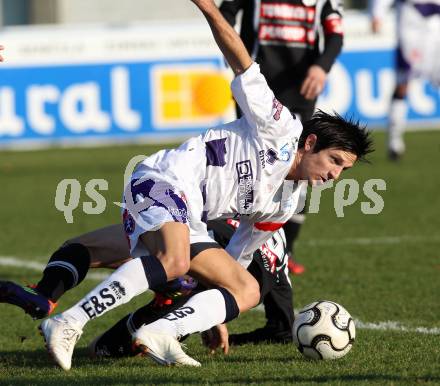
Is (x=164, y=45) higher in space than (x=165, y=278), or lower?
lower

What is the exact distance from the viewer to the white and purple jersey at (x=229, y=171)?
5.05 m

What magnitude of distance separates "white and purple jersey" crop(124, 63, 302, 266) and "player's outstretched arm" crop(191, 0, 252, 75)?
52 mm

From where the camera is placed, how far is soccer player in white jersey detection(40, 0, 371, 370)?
4.93 meters

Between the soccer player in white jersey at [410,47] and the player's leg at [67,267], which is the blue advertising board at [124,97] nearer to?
the soccer player in white jersey at [410,47]

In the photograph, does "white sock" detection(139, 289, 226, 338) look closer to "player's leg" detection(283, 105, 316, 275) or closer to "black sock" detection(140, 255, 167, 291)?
"black sock" detection(140, 255, 167, 291)

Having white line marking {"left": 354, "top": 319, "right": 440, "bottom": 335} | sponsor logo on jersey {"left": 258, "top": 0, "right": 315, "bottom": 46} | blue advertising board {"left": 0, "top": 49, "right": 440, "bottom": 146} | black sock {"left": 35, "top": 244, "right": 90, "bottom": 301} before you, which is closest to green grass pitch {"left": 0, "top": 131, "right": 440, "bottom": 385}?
white line marking {"left": 354, "top": 319, "right": 440, "bottom": 335}

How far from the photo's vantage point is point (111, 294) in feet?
15.4

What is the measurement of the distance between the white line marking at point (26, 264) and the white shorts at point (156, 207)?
9.23 ft

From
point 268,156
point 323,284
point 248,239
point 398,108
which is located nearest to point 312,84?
point 323,284

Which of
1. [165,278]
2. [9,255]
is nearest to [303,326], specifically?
[165,278]

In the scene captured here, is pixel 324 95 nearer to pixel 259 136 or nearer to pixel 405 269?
pixel 405 269

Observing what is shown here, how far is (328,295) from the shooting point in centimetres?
708

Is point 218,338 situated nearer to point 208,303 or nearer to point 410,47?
point 208,303

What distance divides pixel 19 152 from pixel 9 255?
8.66 metres
